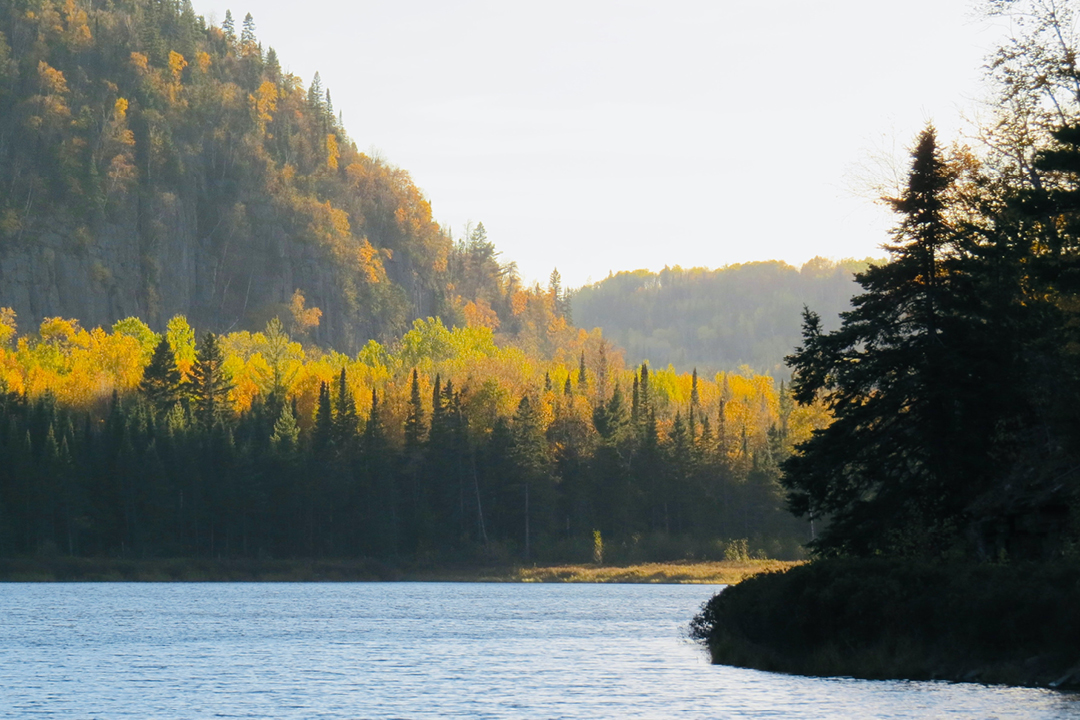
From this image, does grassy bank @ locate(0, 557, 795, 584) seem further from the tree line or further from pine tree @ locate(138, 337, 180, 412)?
the tree line

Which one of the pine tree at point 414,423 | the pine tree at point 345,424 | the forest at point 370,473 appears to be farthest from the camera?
the pine tree at point 414,423

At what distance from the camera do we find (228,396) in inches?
6476

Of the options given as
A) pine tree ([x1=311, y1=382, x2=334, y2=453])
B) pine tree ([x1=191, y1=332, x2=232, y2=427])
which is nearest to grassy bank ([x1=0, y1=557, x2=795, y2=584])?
pine tree ([x1=311, y1=382, x2=334, y2=453])

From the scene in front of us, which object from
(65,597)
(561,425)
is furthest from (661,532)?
(65,597)

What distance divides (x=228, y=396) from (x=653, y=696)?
129 meters

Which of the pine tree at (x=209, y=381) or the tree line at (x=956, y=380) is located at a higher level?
the pine tree at (x=209, y=381)

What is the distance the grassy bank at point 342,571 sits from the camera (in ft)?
437

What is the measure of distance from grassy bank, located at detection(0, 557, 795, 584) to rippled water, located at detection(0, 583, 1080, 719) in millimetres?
40391

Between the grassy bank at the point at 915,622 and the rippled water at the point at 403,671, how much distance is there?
1.24 metres

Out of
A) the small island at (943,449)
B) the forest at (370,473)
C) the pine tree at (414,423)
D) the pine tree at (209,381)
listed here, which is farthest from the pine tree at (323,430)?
the small island at (943,449)

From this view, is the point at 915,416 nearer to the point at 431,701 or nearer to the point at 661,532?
the point at 431,701

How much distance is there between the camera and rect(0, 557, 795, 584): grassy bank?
13325cm

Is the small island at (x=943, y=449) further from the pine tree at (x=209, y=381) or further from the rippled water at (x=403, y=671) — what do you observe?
the pine tree at (x=209, y=381)

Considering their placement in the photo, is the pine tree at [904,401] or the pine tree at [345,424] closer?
the pine tree at [904,401]
